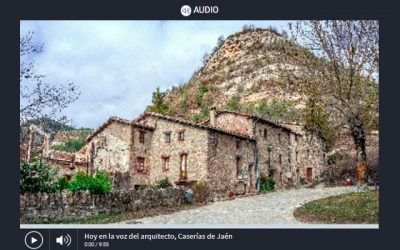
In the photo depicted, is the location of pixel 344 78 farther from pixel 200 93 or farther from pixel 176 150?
pixel 200 93

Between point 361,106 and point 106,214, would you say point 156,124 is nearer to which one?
point 106,214

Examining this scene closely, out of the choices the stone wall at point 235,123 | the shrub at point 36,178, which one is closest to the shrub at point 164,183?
the stone wall at point 235,123

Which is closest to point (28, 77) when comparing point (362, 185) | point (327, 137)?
point (362, 185)

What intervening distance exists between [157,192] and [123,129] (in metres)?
9.32

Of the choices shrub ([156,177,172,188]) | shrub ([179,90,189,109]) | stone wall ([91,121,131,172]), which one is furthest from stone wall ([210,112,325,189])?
shrub ([179,90,189,109])

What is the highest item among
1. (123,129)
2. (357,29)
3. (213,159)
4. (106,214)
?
(357,29)

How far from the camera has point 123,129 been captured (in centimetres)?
3139

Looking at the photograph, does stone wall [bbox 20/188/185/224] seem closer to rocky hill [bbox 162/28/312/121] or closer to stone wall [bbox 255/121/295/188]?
stone wall [bbox 255/121/295/188]

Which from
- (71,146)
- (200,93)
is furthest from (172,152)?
(200,93)

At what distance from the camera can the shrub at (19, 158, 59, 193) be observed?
16.4 metres

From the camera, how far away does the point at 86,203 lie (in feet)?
60.7

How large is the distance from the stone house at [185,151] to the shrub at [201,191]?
683mm
